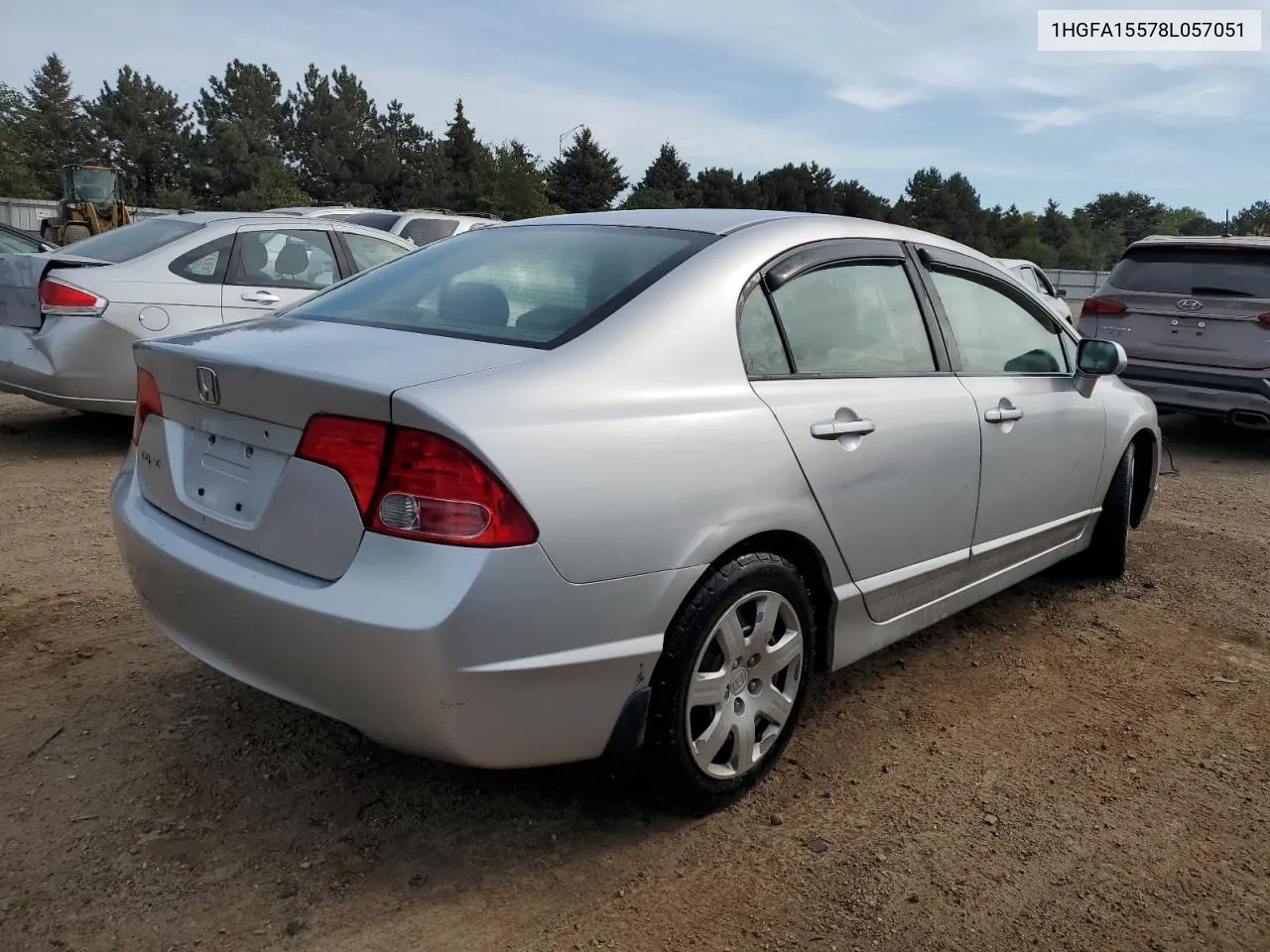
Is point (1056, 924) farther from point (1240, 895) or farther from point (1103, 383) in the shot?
point (1103, 383)

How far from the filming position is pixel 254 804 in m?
2.68

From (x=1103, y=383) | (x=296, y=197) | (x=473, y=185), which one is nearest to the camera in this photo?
(x=1103, y=383)

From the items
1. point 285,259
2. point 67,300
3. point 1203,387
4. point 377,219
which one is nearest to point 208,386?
point 67,300

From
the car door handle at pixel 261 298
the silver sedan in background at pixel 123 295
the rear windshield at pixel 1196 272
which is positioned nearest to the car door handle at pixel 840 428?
the silver sedan in background at pixel 123 295

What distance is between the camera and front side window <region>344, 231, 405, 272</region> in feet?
25.0

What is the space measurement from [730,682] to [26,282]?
227 inches

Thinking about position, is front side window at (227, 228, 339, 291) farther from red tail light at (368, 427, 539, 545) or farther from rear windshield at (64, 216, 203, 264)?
red tail light at (368, 427, 539, 545)

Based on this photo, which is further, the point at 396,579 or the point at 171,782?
the point at 171,782

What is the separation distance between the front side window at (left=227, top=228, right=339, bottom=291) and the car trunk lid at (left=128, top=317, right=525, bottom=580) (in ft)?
14.9

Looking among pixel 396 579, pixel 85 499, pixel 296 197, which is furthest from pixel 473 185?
pixel 396 579

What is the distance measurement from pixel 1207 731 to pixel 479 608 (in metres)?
2.54

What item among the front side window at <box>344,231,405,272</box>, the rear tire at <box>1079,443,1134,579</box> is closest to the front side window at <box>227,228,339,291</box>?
the front side window at <box>344,231,405,272</box>

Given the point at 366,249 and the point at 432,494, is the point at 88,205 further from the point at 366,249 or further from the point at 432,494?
the point at 432,494

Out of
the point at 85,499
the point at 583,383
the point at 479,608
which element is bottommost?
the point at 85,499
